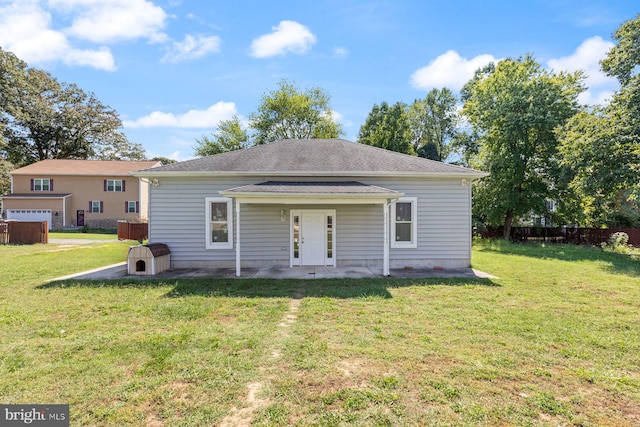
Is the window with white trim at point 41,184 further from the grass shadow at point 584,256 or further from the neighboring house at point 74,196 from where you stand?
the grass shadow at point 584,256

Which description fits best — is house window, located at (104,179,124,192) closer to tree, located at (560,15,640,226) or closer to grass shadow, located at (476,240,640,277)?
grass shadow, located at (476,240,640,277)

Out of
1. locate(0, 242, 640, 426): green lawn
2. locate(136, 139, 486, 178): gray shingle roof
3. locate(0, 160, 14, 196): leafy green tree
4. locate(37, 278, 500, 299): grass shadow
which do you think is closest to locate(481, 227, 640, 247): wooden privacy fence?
locate(136, 139, 486, 178): gray shingle roof

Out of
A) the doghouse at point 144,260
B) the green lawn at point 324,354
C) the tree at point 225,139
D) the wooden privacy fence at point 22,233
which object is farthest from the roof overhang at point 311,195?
the tree at point 225,139

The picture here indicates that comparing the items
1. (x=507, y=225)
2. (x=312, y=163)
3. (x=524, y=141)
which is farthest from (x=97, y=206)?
(x=524, y=141)

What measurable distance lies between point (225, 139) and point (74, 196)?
14.6 meters

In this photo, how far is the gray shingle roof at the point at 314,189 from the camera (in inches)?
318

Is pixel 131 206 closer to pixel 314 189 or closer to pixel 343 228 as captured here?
pixel 343 228

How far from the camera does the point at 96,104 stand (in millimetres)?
37438

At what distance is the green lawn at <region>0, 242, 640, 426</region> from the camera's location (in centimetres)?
272

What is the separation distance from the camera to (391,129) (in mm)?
30812

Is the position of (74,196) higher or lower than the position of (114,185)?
lower

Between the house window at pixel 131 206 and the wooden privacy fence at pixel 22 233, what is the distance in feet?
36.4

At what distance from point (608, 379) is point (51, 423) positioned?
5527 mm

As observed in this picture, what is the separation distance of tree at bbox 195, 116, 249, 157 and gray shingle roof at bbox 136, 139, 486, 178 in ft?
73.1
